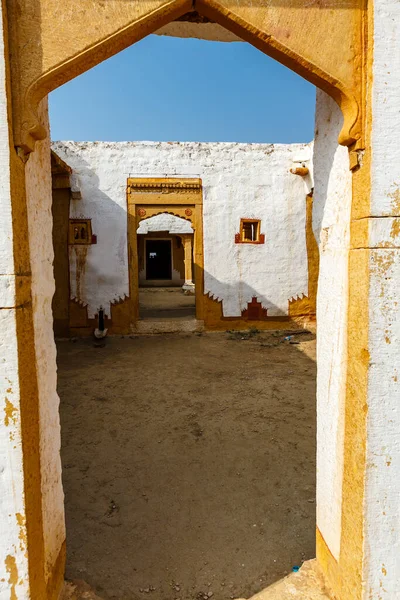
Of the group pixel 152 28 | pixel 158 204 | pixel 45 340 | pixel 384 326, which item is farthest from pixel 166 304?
pixel 384 326

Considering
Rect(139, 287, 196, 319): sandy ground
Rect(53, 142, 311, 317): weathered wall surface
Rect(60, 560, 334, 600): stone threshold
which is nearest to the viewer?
Rect(60, 560, 334, 600): stone threshold

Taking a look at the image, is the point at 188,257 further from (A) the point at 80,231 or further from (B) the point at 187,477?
(B) the point at 187,477

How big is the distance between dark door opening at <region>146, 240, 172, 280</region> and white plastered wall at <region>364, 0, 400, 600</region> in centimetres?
1898

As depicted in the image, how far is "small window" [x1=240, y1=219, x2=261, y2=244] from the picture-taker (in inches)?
317

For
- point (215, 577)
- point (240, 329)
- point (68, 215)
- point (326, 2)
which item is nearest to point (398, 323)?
point (326, 2)

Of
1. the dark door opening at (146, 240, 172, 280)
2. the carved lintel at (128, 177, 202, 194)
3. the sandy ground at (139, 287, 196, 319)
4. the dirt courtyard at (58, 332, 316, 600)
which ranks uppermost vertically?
the carved lintel at (128, 177, 202, 194)

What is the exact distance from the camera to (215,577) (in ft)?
6.86

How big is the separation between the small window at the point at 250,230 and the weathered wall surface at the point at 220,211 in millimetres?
109

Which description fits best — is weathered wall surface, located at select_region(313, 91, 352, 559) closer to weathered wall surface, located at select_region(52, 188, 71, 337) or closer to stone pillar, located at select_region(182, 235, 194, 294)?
weathered wall surface, located at select_region(52, 188, 71, 337)

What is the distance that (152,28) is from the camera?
1.62 metres

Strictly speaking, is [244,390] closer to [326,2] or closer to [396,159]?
[396,159]

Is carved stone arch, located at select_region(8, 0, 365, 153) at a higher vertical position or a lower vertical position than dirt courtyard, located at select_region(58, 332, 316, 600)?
higher

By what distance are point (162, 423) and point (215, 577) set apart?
1952mm

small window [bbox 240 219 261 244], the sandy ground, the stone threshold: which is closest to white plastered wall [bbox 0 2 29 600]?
the stone threshold
